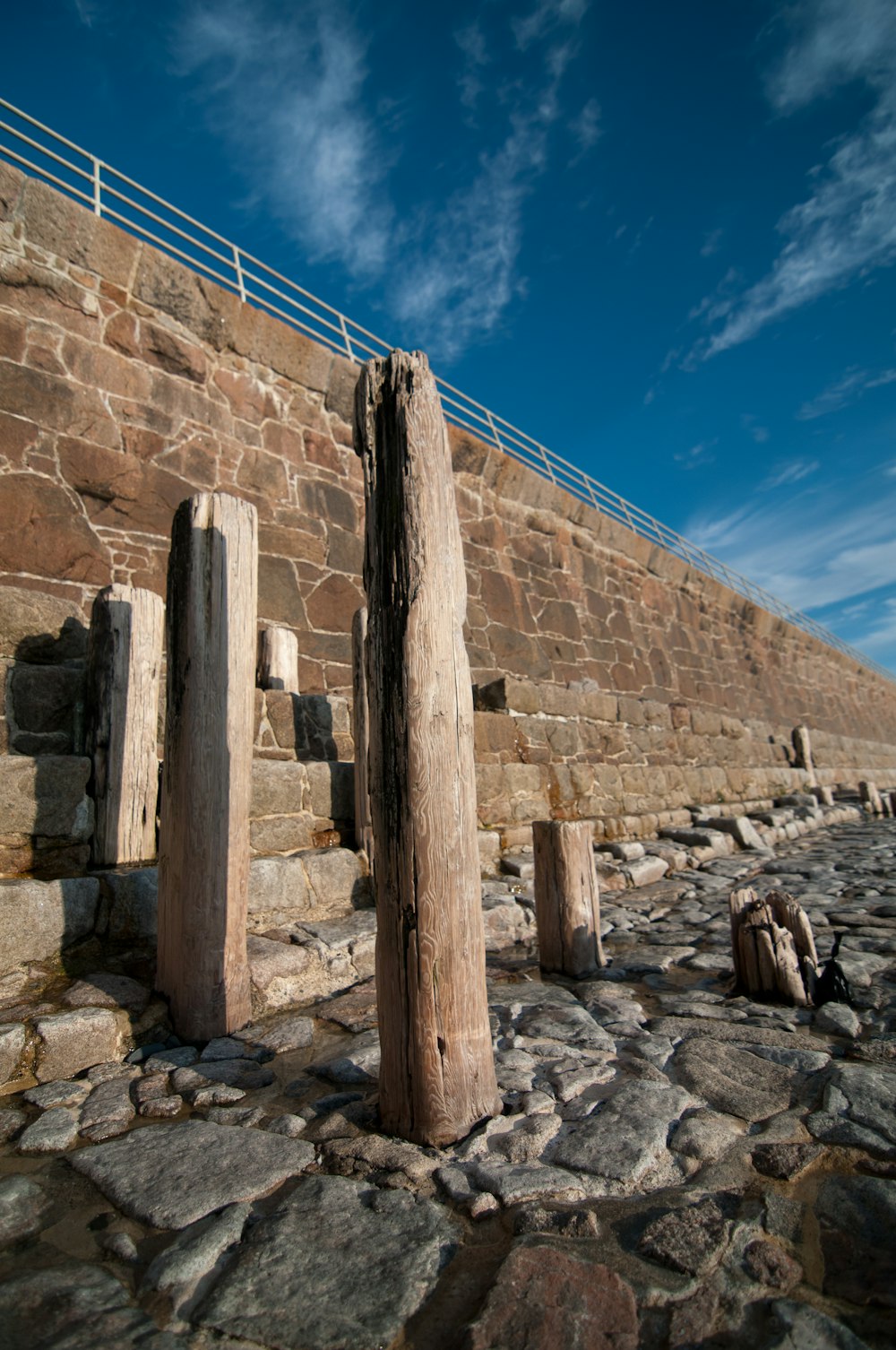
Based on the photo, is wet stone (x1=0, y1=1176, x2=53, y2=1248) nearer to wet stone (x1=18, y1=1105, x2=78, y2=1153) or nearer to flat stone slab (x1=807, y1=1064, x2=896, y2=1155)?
wet stone (x1=18, y1=1105, x2=78, y2=1153)

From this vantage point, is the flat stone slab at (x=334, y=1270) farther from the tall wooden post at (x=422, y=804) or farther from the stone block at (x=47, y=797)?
the stone block at (x=47, y=797)

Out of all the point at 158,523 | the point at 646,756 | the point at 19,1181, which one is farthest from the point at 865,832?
the point at 19,1181

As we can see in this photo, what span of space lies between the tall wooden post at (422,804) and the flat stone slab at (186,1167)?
0.36 m

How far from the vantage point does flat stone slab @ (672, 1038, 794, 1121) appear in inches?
83.8

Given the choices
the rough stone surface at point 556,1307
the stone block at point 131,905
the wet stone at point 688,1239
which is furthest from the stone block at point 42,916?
the wet stone at point 688,1239

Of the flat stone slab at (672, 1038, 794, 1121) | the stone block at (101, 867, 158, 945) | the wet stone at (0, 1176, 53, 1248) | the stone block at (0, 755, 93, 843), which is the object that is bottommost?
the flat stone slab at (672, 1038, 794, 1121)

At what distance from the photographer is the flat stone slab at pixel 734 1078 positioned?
6.98 feet

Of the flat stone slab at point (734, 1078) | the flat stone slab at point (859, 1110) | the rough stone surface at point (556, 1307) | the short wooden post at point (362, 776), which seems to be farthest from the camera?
the short wooden post at point (362, 776)

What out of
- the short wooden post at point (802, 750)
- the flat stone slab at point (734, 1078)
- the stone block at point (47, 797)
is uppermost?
the short wooden post at point (802, 750)

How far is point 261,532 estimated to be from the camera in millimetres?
6910

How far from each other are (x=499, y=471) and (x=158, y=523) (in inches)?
216

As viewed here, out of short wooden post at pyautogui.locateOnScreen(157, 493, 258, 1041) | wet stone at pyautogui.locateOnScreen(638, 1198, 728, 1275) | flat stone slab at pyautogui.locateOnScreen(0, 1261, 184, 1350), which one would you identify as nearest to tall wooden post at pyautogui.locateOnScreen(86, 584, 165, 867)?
short wooden post at pyautogui.locateOnScreen(157, 493, 258, 1041)

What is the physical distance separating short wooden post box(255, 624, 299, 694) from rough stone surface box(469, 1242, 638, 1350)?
440cm

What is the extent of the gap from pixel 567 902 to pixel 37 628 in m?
3.42
